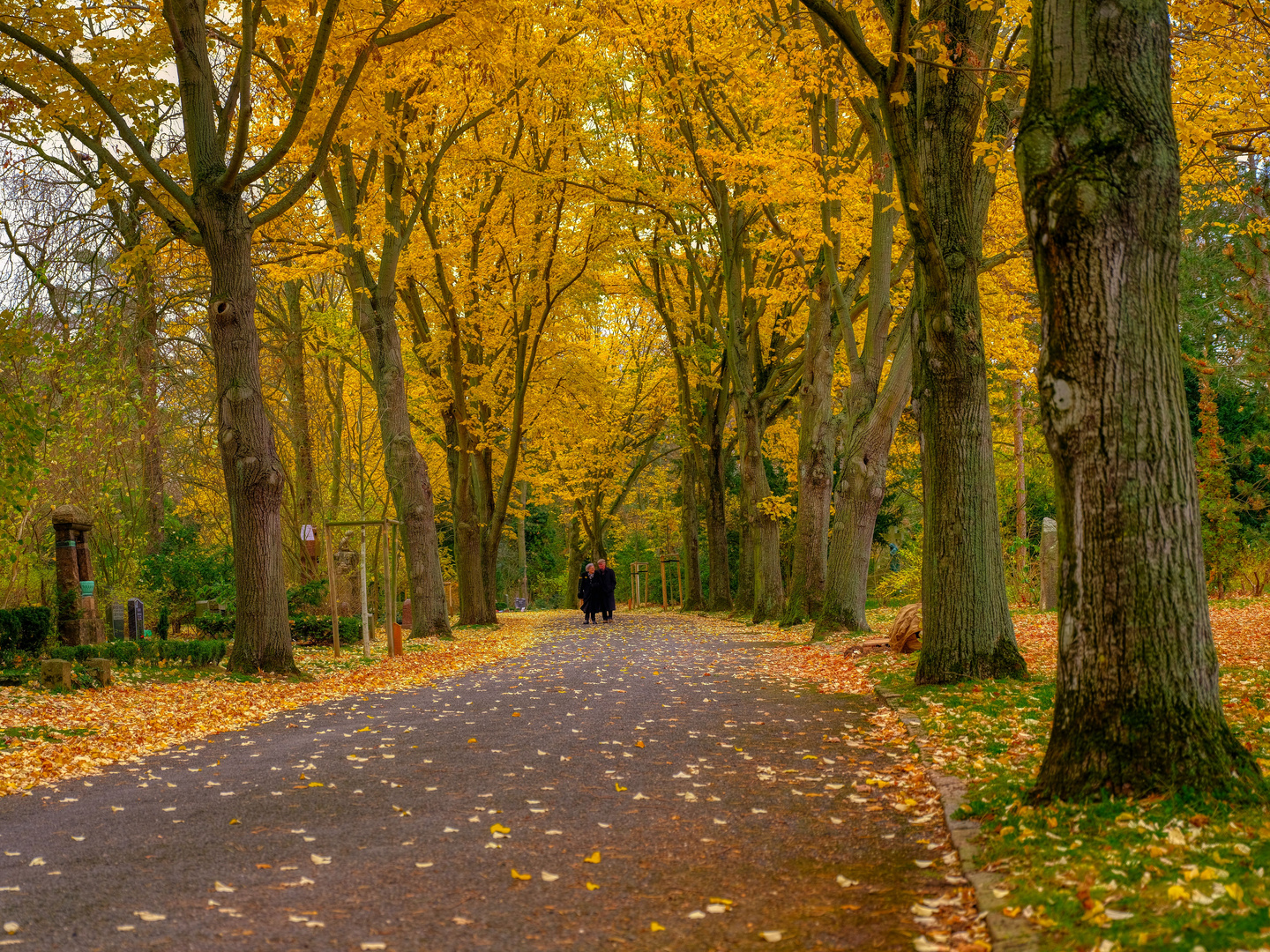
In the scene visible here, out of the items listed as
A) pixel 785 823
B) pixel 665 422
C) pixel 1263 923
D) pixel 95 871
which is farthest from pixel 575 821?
pixel 665 422

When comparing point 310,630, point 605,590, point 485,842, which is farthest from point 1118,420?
point 605,590

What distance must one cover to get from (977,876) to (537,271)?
20.7 meters

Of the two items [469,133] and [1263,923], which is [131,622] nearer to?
[469,133]

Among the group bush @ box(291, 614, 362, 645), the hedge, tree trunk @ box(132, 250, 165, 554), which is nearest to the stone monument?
the hedge

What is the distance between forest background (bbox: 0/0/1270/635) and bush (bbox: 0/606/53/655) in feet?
3.14

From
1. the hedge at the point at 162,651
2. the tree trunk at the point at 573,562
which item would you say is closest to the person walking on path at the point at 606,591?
the tree trunk at the point at 573,562

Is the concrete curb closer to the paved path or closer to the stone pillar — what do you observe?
the paved path

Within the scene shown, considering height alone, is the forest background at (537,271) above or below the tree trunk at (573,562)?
above

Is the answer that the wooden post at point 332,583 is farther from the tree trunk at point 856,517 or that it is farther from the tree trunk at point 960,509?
the tree trunk at point 960,509

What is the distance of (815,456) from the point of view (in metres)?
18.1

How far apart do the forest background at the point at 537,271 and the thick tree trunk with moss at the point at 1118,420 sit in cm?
455

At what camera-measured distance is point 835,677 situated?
37.5 feet

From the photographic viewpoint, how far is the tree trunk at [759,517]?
2194 centimetres

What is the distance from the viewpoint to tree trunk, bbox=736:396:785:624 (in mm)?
21938
